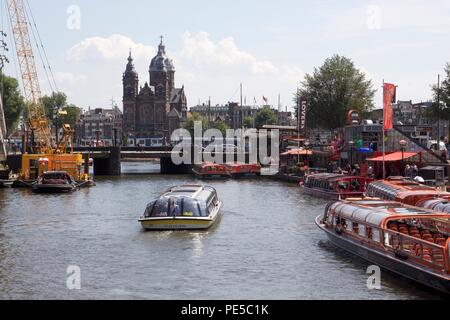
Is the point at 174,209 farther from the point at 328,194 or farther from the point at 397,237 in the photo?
the point at 328,194

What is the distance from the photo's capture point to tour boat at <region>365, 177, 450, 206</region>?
4488 cm

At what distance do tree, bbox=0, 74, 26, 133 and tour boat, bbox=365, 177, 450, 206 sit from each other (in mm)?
117089

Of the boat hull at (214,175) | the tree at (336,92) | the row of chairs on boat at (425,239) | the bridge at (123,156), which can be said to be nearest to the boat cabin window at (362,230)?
the row of chairs on boat at (425,239)

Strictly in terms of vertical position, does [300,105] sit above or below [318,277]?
above

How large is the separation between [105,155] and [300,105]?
1351 inches

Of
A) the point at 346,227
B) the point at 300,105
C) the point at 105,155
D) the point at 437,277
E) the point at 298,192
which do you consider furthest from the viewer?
the point at 105,155

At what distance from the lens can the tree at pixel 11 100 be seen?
160688mm

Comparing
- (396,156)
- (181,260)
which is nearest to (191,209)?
(181,260)

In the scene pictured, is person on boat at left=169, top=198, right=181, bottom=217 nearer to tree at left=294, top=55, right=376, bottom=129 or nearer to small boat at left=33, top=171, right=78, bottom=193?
small boat at left=33, top=171, right=78, bottom=193

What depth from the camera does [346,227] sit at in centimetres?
3956

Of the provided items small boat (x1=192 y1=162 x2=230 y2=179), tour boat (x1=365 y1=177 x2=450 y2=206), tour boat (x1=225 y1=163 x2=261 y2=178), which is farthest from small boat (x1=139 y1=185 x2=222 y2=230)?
tour boat (x1=225 y1=163 x2=261 y2=178)

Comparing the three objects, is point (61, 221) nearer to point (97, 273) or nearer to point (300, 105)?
point (97, 273)
